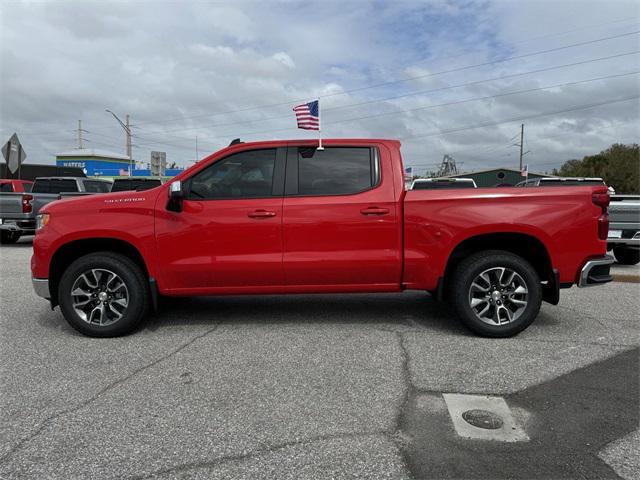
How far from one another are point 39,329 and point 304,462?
12.5 ft

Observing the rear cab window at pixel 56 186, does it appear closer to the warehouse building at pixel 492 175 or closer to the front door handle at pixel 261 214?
the front door handle at pixel 261 214

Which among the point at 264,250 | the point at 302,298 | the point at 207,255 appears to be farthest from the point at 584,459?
the point at 302,298

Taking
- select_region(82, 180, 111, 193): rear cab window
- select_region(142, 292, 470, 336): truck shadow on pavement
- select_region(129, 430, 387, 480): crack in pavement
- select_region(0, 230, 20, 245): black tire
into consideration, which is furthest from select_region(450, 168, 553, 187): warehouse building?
select_region(129, 430, 387, 480): crack in pavement

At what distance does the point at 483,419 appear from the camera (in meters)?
3.08

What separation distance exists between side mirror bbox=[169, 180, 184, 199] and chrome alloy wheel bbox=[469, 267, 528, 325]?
115 inches

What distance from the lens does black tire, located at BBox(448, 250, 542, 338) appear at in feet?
15.1

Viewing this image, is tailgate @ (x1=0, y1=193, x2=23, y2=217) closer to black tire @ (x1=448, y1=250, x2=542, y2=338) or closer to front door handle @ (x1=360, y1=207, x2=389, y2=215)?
front door handle @ (x1=360, y1=207, x2=389, y2=215)

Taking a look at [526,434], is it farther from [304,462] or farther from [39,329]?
[39,329]

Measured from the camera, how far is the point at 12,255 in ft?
36.6

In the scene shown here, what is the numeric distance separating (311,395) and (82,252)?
9.70 ft

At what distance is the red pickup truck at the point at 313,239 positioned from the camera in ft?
15.1

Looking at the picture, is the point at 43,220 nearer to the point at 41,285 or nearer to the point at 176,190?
the point at 41,285

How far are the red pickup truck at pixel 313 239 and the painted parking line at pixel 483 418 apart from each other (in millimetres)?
1400

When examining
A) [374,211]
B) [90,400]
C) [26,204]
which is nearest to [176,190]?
[374,211]
